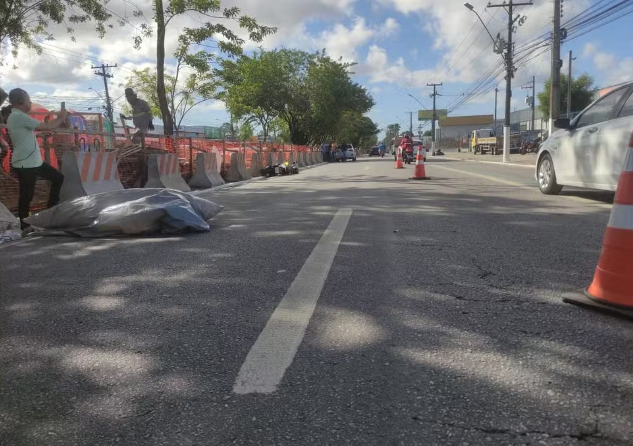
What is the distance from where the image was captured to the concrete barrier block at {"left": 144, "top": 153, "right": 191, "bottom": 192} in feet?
39.5

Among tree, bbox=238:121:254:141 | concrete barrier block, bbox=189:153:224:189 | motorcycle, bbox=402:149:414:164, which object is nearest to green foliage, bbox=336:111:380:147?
tree, bbox=238:121:254:141

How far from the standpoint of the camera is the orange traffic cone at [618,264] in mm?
3201

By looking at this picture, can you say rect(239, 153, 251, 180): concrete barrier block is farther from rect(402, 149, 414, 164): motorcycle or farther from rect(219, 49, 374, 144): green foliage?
rect(219, 49, 374, 144): green foliage

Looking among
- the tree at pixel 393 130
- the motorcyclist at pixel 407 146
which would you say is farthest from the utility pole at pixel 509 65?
the tree at pixel 393 130

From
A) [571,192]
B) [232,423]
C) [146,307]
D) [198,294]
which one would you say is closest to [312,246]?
[198,294]

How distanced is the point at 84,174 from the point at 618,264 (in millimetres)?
8111

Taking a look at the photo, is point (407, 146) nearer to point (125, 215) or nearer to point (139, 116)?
point (139, 116)

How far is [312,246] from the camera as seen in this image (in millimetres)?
5473

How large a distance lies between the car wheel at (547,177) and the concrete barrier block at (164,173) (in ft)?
26.7

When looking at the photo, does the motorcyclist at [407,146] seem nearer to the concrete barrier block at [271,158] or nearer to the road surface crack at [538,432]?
the concrete barrier block at [271,158]

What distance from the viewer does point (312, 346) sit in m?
2.85

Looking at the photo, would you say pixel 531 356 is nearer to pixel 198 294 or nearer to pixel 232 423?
pixel 232 423

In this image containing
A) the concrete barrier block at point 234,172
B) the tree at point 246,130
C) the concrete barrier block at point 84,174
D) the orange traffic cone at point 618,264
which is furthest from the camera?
the tree at point 246,130

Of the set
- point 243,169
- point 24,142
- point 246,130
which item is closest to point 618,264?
point 24,142
